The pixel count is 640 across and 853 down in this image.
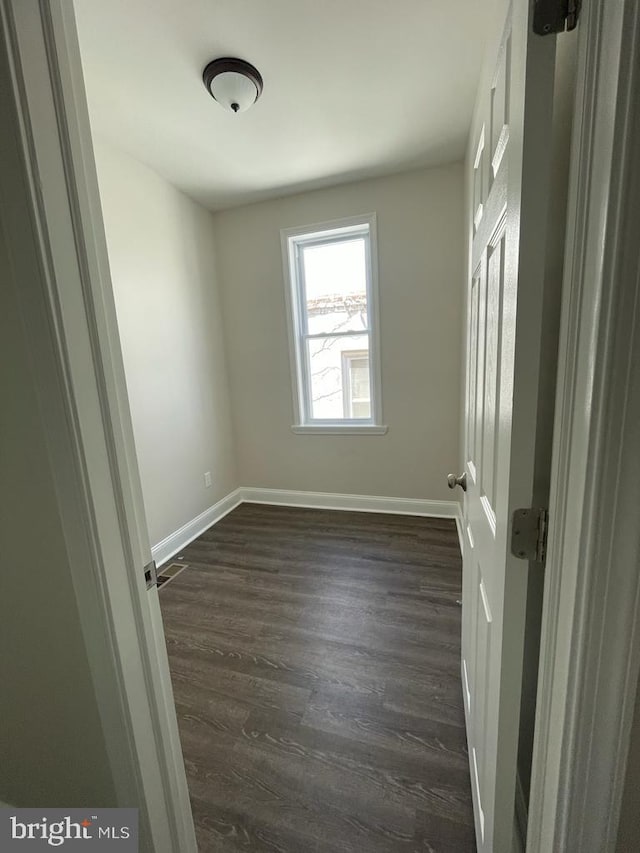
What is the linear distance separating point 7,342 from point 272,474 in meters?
2.98

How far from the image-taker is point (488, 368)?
0.87m

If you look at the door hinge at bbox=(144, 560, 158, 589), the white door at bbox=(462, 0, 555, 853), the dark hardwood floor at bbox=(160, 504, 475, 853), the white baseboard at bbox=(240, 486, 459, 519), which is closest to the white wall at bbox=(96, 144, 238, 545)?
the white baseboard at bbox=(240, 486, 459, 519)

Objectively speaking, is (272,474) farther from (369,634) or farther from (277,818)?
(277,818)

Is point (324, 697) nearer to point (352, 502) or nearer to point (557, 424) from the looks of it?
point (557, 424)

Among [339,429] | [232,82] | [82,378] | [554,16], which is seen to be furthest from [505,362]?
[339,429]

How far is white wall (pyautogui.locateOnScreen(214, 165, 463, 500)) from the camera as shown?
274cm

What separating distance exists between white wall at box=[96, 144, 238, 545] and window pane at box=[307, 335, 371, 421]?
0.92 meters

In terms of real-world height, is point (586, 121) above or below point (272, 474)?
above

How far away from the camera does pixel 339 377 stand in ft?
10.8

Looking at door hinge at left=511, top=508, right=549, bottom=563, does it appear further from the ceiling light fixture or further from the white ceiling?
the ceiling light fixture

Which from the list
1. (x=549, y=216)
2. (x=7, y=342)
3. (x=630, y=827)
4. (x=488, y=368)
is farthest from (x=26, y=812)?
(x=549, y=216)

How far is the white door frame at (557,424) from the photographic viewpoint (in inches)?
16.9

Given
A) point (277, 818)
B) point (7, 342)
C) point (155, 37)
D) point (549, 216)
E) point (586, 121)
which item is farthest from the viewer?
point (155, 37)

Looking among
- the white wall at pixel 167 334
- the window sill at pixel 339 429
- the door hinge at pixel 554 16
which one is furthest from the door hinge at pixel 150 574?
the window sill at pixel 339 429
